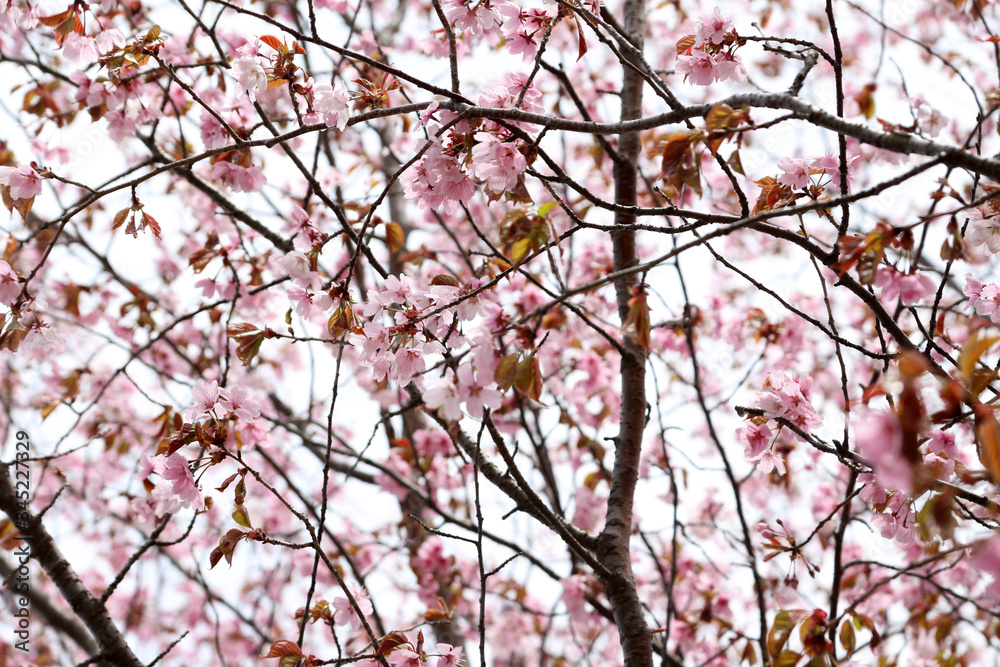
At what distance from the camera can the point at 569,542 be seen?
146cm

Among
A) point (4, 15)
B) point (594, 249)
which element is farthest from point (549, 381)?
point (4, 15)

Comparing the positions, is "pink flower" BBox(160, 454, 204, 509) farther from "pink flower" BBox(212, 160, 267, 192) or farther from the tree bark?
the tree bark

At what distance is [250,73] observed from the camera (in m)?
1.37

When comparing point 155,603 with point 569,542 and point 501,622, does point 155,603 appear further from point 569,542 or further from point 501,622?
point 569,542

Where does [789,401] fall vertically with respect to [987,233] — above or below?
below

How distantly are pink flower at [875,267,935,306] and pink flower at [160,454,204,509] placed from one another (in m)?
1.34

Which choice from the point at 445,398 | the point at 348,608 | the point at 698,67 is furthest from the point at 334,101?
the point at 348,608

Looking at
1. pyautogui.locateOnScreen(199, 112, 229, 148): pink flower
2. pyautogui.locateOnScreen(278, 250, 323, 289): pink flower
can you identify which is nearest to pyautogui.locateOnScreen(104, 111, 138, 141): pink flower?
pyautogui.locateOnScreen(199, 112, 229, 148): pink flower

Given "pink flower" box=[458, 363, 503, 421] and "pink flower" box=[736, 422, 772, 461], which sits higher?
"pink flower" box=[736, 422, 772, 461]

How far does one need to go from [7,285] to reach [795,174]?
1.70m

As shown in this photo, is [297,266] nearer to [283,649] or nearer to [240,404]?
[240,404]

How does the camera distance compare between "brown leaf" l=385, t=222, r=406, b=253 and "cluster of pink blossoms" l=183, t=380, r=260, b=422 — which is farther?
"brown leaf" l=385, t=222, r=406, b=253

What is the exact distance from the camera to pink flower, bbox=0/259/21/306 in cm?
150

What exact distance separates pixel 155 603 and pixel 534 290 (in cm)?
338
